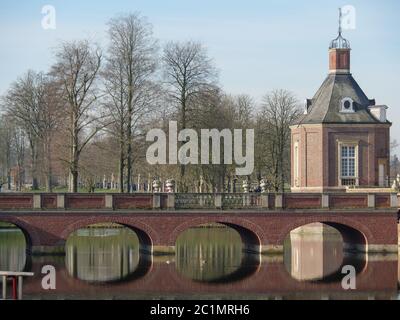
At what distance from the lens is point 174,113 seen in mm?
58500

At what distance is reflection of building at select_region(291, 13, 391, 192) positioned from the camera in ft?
190

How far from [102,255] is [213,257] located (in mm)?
5155

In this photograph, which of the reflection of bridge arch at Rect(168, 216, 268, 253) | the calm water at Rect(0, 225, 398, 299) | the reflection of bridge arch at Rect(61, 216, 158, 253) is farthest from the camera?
the reflection of bridge arch at Rect(168, 216, 268, 253)

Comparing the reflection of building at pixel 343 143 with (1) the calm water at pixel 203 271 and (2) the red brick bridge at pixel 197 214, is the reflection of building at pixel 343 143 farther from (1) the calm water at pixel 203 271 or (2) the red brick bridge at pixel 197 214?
(2) the red brick bridge at pixel 197 214

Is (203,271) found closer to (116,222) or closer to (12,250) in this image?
(116,222)

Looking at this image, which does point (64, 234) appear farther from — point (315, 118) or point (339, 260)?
point (315, 118)

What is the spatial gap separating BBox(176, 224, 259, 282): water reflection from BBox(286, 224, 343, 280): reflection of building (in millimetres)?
2085

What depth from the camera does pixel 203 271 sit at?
134ft

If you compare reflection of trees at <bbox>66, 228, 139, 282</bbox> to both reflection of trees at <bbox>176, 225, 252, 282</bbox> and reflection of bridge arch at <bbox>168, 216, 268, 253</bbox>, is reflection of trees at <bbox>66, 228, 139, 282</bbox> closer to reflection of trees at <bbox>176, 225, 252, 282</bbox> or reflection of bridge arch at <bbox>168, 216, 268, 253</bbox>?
reflection of bridge arch at <bbox>168, 216, 268, 253</bbox>

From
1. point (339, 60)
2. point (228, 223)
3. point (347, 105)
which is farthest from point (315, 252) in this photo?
point (339, 60)

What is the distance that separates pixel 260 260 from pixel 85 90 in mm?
15477

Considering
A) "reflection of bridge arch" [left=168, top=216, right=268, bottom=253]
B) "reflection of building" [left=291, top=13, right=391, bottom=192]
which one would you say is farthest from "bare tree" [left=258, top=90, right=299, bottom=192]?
"reflection of bridge arch" [left=168, top=216, right=268, bottom=253]
